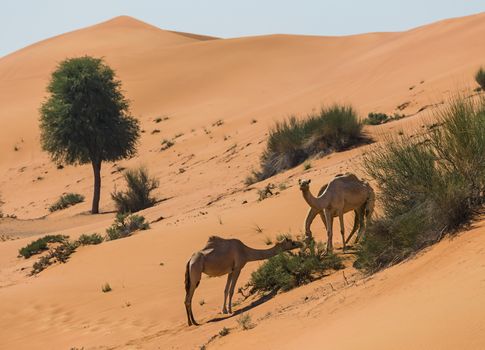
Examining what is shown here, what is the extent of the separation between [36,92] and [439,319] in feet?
211

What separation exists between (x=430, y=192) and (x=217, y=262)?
3398 mm

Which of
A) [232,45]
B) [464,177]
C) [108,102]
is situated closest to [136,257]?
[464,177]

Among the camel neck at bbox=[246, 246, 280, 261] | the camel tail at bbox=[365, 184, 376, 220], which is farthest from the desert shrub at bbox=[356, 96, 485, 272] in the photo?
the camel neck at bbox=[246, 246, 280, 261]

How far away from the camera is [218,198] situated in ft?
81.2

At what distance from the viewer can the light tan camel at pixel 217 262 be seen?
35.6ft

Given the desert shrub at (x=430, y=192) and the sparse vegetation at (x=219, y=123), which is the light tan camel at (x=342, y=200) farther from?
the sparse vegetation at (x=219, y=123)

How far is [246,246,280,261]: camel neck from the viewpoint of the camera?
11484 millimetres

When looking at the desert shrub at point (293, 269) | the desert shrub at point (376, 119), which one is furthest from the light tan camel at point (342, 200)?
the desert shrub at point (376, 119)

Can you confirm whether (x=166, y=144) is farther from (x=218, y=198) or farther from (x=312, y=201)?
(x=312, y=201)

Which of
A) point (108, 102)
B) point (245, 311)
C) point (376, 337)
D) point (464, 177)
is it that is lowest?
point (245, 311)

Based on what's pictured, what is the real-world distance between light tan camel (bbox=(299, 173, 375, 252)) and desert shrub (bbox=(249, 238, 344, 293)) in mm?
475

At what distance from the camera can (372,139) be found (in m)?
25.3

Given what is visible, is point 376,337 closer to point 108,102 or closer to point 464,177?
point 464,177

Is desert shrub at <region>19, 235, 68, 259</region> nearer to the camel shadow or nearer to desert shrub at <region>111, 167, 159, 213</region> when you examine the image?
desert shrub at <region>111, 167, 159, 213</region>
